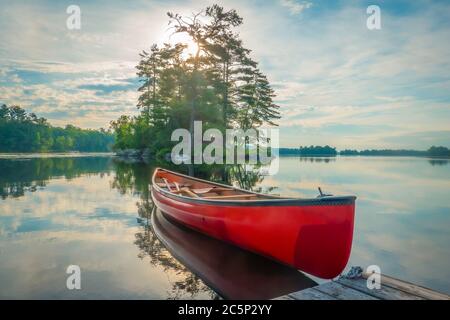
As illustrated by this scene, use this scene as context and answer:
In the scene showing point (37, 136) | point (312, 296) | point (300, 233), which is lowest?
point (312, 296)

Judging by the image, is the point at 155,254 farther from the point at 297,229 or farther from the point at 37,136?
the point at 37,136

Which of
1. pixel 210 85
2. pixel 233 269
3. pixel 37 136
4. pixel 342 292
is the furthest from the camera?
pixel 37 136

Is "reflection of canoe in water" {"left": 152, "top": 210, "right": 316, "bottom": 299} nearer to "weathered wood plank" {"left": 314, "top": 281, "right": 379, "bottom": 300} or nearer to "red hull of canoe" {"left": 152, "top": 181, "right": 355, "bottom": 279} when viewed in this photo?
"red hull of canoe" {"left": 152, "top": 181, "right": 355, "bottom": 279}

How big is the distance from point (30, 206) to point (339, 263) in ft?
34.4

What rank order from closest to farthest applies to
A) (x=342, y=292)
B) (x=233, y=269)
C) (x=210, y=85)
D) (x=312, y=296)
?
(x=312, y=296)
(x=342, y=292)
(x=233, y=269)
(x=210, y=85)

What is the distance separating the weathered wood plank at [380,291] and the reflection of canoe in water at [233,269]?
1030 millimetres

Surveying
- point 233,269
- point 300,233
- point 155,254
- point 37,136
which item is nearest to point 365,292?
point 300,233

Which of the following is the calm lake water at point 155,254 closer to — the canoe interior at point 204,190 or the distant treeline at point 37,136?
the canoe interior at point 204,190

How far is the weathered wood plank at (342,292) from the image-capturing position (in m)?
3.52

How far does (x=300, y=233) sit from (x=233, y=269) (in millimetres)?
1521

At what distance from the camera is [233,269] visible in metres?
5.47

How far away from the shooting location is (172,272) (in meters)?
5.36

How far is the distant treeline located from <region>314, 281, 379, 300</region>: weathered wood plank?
103414 millimetres

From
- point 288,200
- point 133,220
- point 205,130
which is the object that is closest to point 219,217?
point 288,200
